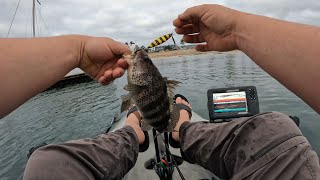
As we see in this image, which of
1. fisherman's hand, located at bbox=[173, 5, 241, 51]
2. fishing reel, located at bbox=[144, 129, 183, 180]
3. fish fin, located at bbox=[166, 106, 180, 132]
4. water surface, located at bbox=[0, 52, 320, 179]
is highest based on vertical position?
fisherman's hand, located at bbox=[173, 5, 241, 51]

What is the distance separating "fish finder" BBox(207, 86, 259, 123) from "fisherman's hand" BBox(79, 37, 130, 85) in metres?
2.86

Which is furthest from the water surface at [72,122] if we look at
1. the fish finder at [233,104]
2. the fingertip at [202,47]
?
the fingertip at [202,47]

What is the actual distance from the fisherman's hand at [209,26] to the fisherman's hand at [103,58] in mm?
609

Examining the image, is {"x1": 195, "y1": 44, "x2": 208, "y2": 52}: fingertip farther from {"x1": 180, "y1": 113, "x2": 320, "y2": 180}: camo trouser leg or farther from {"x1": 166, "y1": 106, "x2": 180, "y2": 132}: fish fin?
{"x1": 180, "y1": 113, "x2": 320, "y2": 180}: camo trouser leg

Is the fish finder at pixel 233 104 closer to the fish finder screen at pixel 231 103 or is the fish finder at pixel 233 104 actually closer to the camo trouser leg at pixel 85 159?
the fish finder screen at pixel 231 103

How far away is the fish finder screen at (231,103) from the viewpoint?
16.6 feet

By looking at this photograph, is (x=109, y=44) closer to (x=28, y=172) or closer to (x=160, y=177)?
(x=28, y=172)

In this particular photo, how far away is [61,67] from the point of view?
6.86 ft

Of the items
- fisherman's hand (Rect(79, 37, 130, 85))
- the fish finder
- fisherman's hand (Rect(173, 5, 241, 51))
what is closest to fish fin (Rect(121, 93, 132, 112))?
fisherman's hand (Rect(79, 37, 130, 85))

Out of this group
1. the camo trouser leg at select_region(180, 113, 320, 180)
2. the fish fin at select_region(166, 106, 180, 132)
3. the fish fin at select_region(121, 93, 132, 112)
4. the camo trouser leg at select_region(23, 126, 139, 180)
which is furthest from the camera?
the fish fin at select_region(166, 106, 180, 132)

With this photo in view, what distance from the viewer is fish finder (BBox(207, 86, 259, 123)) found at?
502 cm

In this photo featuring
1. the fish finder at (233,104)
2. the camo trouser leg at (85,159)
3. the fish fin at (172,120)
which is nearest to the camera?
the camo trouser leg at (85,159)

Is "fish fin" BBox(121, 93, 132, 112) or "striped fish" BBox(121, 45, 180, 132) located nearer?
"striped fish" BBox(121, 45, 180, 132)

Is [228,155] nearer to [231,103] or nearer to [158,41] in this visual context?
[231,103]
